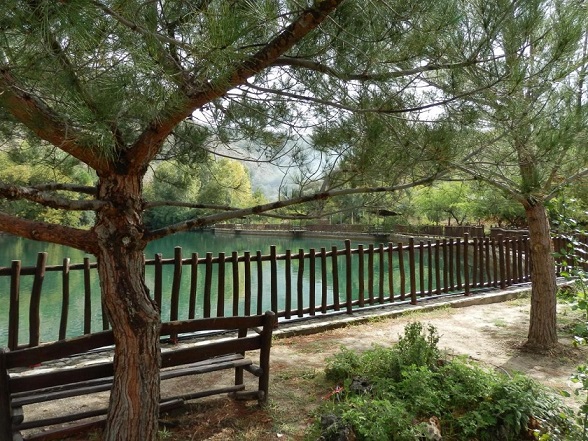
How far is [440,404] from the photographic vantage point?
9.34ft

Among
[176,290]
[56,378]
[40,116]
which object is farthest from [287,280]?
[40,116]

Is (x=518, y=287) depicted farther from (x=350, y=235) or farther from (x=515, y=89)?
(x=350, y=235)

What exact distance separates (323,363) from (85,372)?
7.43 feet

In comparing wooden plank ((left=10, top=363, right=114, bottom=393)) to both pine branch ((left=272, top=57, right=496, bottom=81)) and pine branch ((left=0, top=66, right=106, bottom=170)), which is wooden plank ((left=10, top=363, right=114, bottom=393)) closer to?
pine branch ((left=0, top=66, right=106, bottom=170))

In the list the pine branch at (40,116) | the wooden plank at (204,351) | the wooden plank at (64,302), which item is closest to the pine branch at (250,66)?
the pine branch at (40,116)

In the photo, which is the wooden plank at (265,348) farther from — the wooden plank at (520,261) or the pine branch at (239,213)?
the wooden plank at (520,261)

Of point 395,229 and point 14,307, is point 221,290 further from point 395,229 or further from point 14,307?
point 395,229

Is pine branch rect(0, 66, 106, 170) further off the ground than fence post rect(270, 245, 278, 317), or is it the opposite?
pine branch rect(0, 66, 106, 170)

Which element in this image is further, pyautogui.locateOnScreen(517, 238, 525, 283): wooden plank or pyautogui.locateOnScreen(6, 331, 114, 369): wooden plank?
pyautogui.locateOnScreen(517, 238, 525, 283): wooden plank

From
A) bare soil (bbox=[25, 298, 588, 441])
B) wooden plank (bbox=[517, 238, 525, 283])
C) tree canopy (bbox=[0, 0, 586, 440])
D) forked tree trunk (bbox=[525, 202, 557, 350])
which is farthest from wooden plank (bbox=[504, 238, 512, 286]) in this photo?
tree canopy (bbox=[0, 0, 586, 440])

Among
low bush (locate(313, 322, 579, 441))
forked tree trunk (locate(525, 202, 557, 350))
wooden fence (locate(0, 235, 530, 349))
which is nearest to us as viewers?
low bush (locate(313, 322, 579, 441))

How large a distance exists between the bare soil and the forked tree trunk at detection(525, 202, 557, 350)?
172 mm

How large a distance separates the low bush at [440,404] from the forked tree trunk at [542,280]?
175 centimetres

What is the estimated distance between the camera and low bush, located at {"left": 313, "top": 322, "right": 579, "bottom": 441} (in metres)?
2.50
